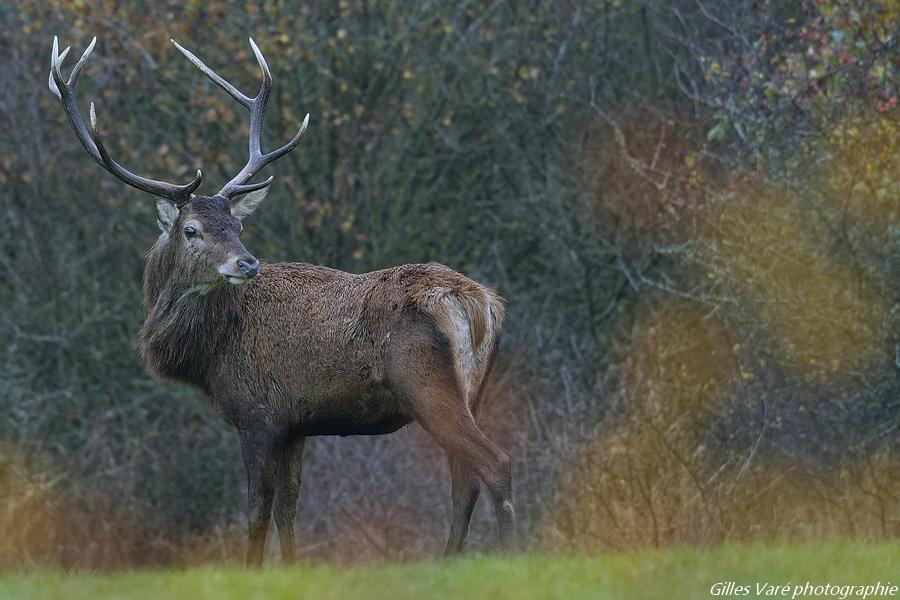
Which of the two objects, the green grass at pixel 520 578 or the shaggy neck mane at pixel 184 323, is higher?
the shaggy neck mane at pixel 184 323

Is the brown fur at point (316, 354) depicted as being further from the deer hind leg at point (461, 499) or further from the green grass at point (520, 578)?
the green grass at point (520, 578)

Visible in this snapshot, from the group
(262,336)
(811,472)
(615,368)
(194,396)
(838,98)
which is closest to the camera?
(262,336)

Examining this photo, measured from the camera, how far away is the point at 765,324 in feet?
41.0

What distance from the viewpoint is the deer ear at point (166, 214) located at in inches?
370

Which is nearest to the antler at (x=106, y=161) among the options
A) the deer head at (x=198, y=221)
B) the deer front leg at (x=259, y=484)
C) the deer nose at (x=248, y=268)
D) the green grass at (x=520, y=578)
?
the deer head at (x=198, y=221)

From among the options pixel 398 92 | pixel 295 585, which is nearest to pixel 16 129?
pixel 398 92

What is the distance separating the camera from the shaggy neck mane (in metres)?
9.27

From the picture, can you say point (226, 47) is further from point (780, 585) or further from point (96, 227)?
point (780, 585)

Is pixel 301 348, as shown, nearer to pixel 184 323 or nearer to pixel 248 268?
pixel 248 268

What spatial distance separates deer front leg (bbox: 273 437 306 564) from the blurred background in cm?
432

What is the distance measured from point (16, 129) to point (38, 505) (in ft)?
12.7

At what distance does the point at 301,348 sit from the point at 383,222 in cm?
735

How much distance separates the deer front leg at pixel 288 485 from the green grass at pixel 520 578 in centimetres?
129

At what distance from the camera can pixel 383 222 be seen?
1623 centimetres
